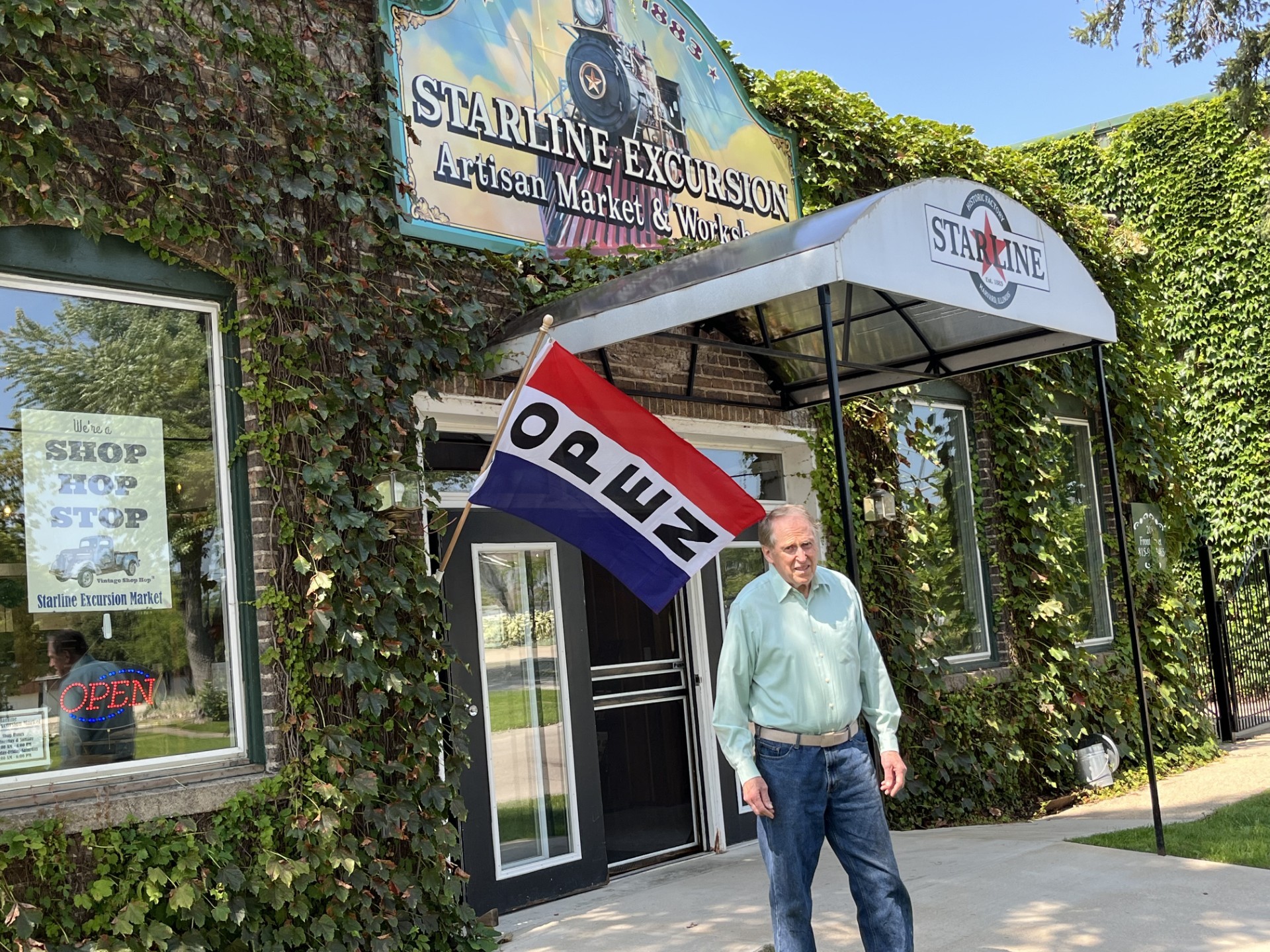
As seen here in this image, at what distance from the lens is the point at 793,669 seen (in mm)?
3980

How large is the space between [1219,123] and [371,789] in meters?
15.0

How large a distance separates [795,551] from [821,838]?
0.98 m

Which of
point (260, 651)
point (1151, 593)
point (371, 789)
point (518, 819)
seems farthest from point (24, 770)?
point (1151, 593)

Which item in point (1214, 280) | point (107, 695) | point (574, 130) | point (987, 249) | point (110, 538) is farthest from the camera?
point (1214, 280)

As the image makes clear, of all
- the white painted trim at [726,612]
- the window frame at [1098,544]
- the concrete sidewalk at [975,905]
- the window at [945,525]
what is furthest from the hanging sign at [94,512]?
the window frame at [1098,544]

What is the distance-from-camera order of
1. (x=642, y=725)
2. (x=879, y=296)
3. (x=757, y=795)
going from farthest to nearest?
1. (x=642, y=725)
2. (x=879, y=296)
3. (x=757, y=795)

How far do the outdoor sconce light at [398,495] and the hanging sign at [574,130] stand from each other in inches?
51.2

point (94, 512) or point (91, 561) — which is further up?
point (94, 512)

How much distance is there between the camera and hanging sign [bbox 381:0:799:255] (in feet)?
Answer: 20.3

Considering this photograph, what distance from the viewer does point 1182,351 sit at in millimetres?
16188

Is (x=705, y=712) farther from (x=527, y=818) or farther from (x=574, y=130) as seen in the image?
(x=574, y=130)

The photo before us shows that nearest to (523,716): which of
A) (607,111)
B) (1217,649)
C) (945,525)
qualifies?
(607,111)

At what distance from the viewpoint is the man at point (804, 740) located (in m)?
3.94

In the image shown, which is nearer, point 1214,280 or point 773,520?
point 773,520
